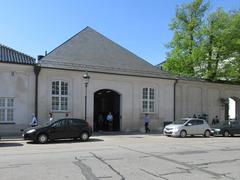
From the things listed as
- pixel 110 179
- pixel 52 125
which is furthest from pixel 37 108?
pixel 110 179

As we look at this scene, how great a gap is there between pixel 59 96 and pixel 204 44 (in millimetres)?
18137

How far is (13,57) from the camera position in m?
26.6

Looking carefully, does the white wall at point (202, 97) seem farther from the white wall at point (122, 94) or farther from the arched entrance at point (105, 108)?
the arched entrance at point (105, 108)

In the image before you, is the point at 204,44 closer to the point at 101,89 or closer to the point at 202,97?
the point at 202,97

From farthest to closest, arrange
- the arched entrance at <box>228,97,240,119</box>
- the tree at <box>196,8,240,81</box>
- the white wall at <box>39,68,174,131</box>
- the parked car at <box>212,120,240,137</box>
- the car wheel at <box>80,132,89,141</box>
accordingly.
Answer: the arched entrance at <box>228,97,240,119</box>, the tree at <box>196,8,240,81</box>, the parked car at <box>212,120,240,137</box>, the white wall at <box>39,68,174,131</box>, the car wheel at <box>80,132,89,141</box>

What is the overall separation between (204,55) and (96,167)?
97.4 feet

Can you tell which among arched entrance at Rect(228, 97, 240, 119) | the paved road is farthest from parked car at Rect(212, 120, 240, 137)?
the paved road

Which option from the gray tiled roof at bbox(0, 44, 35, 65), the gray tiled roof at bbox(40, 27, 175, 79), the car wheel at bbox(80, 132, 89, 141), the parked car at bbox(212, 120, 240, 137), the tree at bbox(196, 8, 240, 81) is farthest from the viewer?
the tree at bbox(196, 8, 240, 81)

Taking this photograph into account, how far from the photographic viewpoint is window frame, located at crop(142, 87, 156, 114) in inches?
1304

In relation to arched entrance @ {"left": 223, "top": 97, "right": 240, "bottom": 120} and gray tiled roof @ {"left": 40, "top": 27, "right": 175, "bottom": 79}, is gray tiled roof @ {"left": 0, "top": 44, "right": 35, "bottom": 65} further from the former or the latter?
arched entrance @ {"left": 223, "top": 97, "right": 240, "bottom": 120}

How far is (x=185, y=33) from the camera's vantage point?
136ft

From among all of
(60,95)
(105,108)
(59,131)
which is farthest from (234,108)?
(59,131)

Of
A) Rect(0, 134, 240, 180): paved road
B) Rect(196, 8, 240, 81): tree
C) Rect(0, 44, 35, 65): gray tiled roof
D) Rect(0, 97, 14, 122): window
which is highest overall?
Rect(196, 8, 240, 81): tree

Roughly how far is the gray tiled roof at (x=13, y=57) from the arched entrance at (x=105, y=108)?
7.19m
